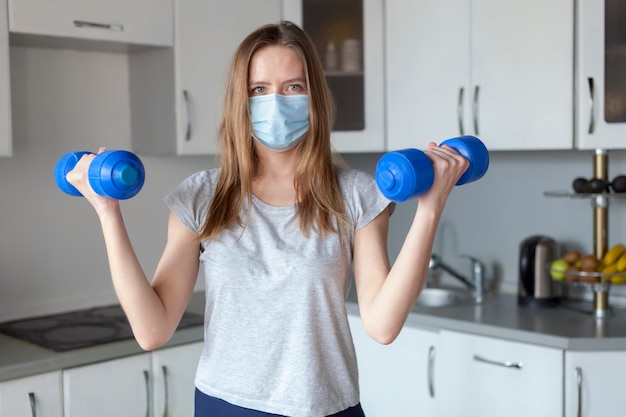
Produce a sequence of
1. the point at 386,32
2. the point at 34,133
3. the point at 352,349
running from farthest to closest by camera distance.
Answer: the point at 386,32
the point at 34,133
the point at 352,349

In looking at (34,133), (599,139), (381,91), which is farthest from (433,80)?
(34,133)

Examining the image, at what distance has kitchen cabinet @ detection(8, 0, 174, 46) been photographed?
225cm

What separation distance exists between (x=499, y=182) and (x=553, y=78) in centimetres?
59

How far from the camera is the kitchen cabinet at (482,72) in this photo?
7.93 ft

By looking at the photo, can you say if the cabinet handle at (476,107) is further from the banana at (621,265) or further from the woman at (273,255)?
the woman at (273,255)

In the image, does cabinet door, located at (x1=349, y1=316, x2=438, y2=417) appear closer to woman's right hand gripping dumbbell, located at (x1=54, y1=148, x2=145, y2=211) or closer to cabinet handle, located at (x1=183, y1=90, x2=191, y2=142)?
cabinet handle, located at (x1=183, y1=90, x2=191, y2=142)

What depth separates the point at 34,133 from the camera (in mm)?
2613

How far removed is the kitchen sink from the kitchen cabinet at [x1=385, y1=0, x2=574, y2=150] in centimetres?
58

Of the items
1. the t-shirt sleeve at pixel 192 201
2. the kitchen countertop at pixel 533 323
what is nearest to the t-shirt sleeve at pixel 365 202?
the t-shirt sleeve at pixel 192 201

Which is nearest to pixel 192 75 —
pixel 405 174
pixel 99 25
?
pixel 99 25

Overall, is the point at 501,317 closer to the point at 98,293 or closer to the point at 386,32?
the point at 386,32

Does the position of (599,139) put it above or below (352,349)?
above

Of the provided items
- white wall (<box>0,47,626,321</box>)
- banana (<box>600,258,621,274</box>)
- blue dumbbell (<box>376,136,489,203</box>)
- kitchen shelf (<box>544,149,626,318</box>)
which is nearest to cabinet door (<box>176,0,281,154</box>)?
white wall (<box>0,47,626,321</box>)

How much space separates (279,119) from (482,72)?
1320 millimetres
